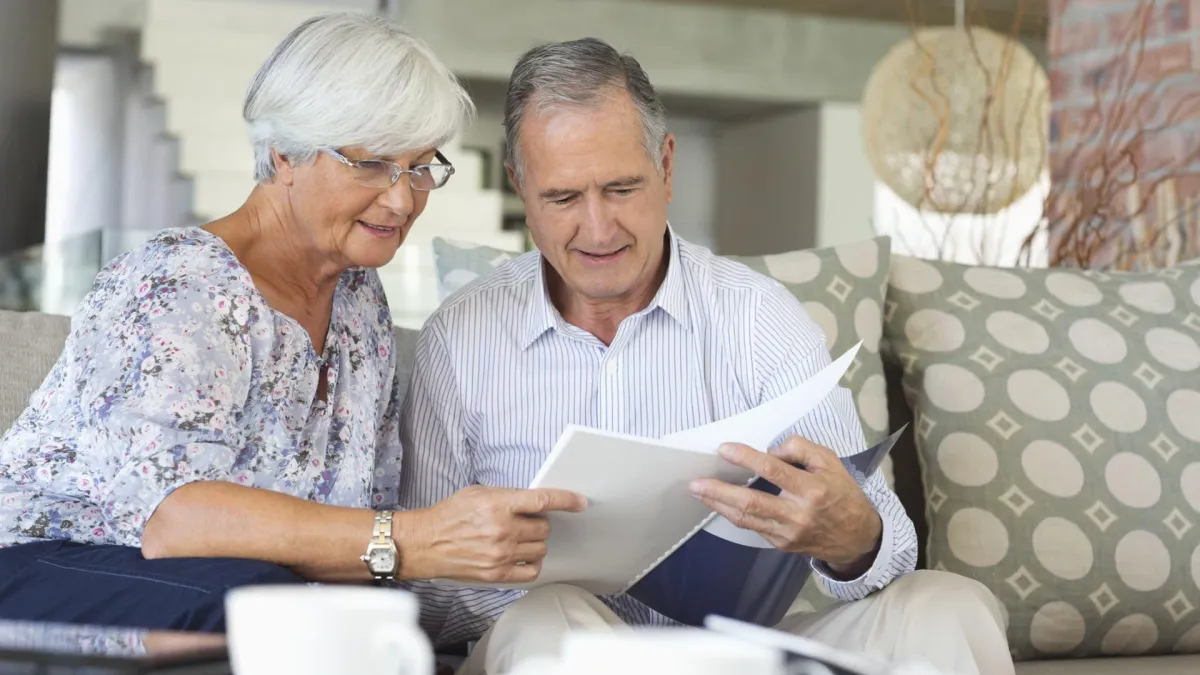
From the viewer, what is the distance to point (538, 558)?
1341mm

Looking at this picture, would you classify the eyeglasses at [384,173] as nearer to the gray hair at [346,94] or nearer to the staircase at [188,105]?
the gray hair at [346,94]

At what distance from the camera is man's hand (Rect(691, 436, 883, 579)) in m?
1.33

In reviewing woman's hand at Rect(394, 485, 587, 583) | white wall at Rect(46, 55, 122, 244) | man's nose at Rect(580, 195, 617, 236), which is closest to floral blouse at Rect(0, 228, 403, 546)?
woman's hand at Rect(394, 485, 587, 583)

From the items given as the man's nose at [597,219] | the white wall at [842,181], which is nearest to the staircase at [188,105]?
the white wall at [842,181]

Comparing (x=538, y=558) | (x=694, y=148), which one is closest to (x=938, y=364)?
(x=538, y=558)

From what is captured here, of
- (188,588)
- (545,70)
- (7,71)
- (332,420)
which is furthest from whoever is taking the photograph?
(7,71)

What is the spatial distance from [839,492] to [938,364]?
730mm

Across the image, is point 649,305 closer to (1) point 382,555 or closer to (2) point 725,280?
(2) point 725,280

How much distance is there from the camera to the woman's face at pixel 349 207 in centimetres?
154

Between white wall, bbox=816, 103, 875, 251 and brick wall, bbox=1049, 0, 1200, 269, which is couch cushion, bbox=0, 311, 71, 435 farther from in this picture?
white wall, bbox=816, 103, 875, 251

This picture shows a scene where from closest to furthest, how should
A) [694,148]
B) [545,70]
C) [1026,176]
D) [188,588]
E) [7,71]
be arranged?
1. [188,588]
2. [545,70]
3. [1026,176]
4. [7,71]
5. [694,148]

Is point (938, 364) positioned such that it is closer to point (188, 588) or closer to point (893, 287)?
point (893, 287)

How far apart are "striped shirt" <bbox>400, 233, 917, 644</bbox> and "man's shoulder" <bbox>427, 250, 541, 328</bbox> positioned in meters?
0.02

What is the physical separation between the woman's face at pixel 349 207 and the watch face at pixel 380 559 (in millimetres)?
390
